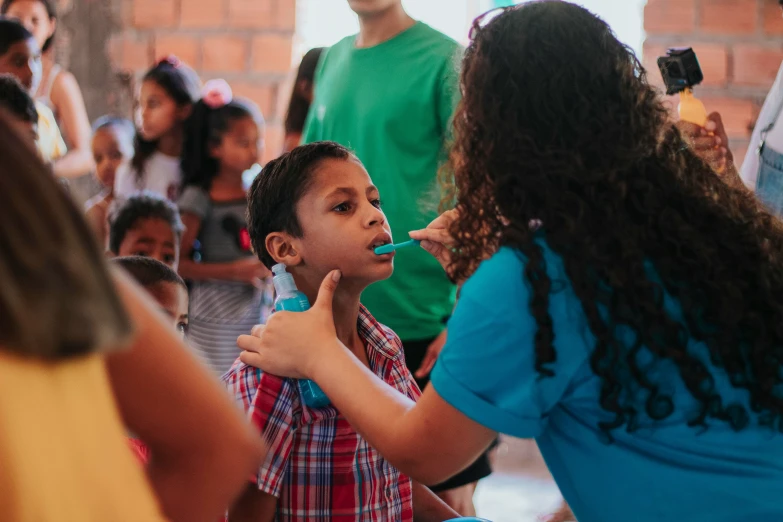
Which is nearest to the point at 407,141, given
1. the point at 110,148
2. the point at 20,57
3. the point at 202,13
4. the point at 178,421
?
the point at 20,57

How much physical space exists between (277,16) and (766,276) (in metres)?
2.38

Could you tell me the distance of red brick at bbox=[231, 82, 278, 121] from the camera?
317 centimetres

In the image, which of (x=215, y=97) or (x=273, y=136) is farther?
(x=273, y=136)

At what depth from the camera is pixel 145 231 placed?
217 cm

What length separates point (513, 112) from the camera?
1.02 metres

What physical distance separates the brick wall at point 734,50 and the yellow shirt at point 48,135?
167 centimetres

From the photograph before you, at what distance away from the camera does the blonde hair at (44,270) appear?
0.53 m

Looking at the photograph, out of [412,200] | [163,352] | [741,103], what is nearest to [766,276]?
[163,352]

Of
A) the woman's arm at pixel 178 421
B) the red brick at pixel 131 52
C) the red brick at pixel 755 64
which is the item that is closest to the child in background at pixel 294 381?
the woman's arm at pixel 178 421

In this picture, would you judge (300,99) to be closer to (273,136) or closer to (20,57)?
(273,136)

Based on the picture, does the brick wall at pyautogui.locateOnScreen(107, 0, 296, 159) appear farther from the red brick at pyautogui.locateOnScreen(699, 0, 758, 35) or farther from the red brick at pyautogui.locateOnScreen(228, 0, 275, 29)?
the red brick at pyautogui.locateOnScreen(699, 0, 758, 35)

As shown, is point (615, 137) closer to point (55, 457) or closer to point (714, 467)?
point (714, 467)

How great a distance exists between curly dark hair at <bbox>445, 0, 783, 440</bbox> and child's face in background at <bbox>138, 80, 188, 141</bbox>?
1.83m

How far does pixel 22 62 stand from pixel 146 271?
1.05m
